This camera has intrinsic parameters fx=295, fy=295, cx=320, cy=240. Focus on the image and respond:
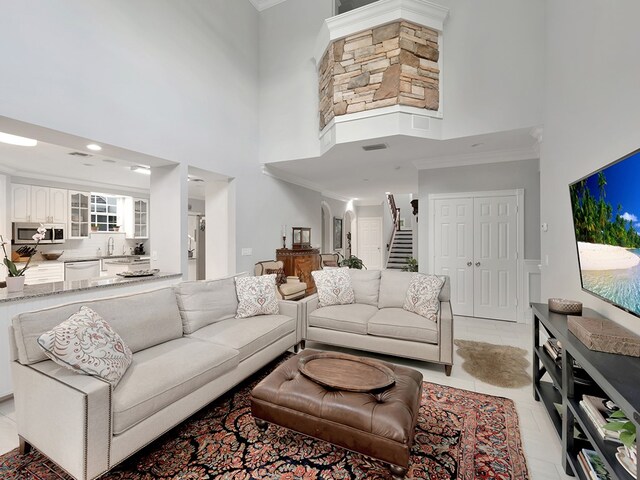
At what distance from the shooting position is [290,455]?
1779mm

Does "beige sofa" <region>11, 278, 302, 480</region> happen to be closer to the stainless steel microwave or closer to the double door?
the double door

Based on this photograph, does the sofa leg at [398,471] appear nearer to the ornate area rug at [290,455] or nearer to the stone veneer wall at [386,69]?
the ornate area rug at [290,455]

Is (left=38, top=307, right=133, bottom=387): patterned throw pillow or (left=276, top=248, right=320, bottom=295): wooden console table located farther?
(left=276, top=248, right=320, bottom=295): wooden console table

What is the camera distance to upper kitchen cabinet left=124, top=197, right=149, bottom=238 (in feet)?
24.5

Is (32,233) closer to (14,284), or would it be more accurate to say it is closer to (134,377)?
(14,284)

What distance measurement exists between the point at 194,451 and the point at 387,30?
187 inches

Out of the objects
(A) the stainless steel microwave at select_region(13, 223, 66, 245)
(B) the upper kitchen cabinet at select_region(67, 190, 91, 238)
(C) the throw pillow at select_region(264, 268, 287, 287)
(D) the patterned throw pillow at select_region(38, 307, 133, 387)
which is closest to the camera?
(D) the patterned throw pillow at select_region(38, 307, 133, 387)

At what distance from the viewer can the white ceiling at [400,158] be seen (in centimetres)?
410

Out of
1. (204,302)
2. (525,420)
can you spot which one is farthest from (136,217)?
(525,420)

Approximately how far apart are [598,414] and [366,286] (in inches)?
95.5

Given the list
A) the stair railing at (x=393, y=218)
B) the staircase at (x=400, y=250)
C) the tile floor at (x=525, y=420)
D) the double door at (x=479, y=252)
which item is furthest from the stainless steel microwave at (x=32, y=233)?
the stair railing at (x=393, y=218)

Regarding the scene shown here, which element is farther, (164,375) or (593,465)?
(164,375)

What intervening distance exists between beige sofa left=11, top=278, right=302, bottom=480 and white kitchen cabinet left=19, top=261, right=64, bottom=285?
15.8 feet

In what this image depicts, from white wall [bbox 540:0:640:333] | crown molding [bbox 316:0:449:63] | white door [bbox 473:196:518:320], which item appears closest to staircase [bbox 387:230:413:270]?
white door [bbox 473:196:518:320]
